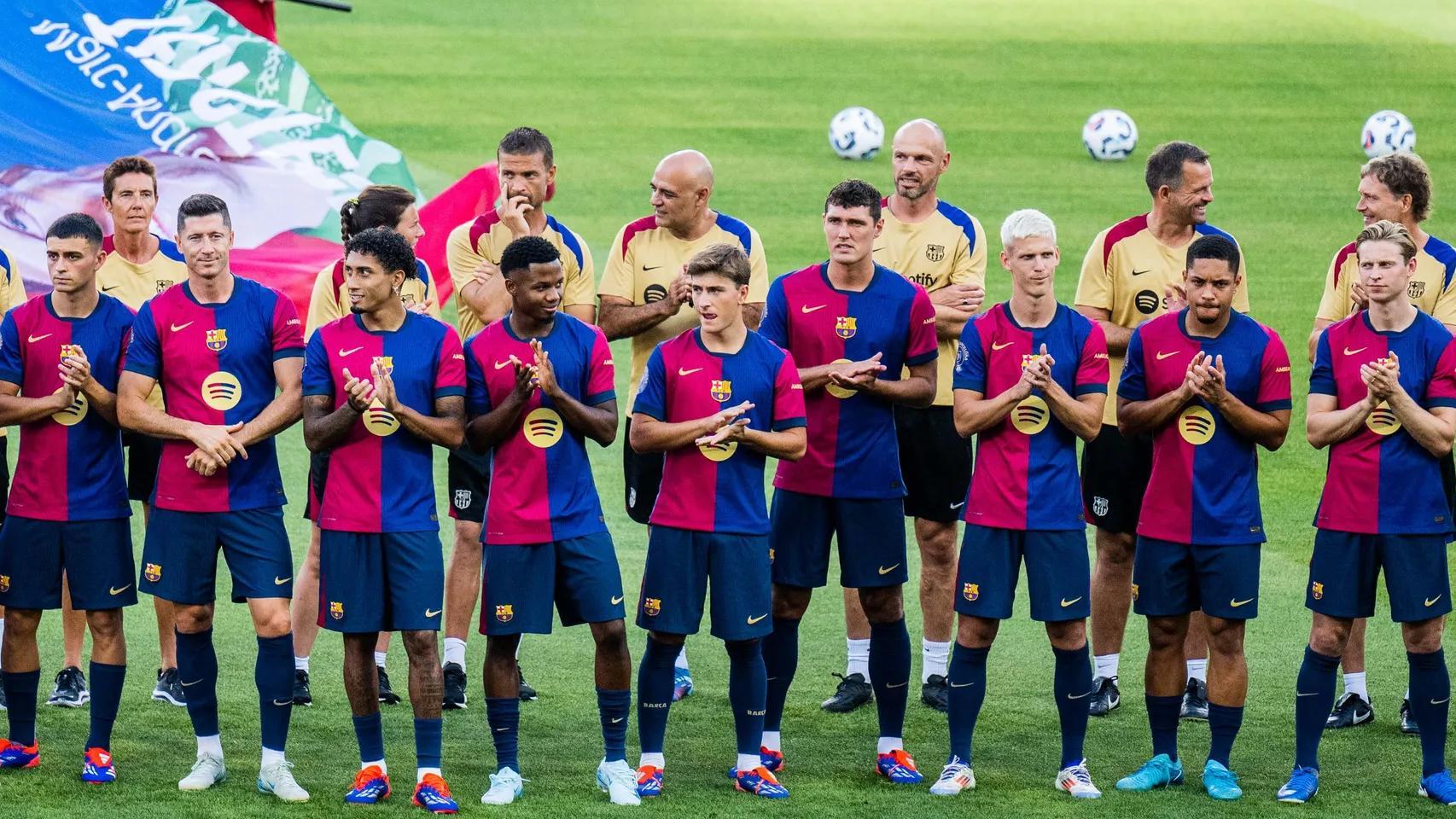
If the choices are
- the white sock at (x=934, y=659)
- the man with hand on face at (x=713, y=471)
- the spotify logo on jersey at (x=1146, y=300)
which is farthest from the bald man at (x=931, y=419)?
the man with hand on face at (x=713, y=471)

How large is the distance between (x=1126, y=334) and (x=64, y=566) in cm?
459

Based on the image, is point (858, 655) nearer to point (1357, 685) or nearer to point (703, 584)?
point (703, 584)

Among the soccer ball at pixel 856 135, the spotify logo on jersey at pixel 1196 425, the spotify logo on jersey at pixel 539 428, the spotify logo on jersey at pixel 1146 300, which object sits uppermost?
the soccer ball at pixel 856 135

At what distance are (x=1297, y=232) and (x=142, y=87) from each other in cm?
1285

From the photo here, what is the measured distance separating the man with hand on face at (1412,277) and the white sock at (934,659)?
1722 millimetres

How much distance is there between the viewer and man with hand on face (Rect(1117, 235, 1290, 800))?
7090 millimetres

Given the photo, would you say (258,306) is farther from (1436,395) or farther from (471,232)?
(1436,395)

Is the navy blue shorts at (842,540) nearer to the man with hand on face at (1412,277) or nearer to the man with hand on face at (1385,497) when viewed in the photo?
the man with hand on face at (1385,497)

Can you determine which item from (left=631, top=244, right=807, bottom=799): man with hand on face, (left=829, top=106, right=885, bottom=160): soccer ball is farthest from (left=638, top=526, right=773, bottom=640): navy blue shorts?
(left=829, top=106, right=885, bottom=160): soccer ball

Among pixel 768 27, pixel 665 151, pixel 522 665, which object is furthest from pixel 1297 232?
pixel 522 665

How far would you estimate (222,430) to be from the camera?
22.7ft

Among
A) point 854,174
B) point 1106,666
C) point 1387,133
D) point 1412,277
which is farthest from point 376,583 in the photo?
point 1387,133

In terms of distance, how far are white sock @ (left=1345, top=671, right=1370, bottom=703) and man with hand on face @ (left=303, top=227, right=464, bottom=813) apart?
4065 mm

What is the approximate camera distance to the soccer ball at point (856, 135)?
24016 millimetres
